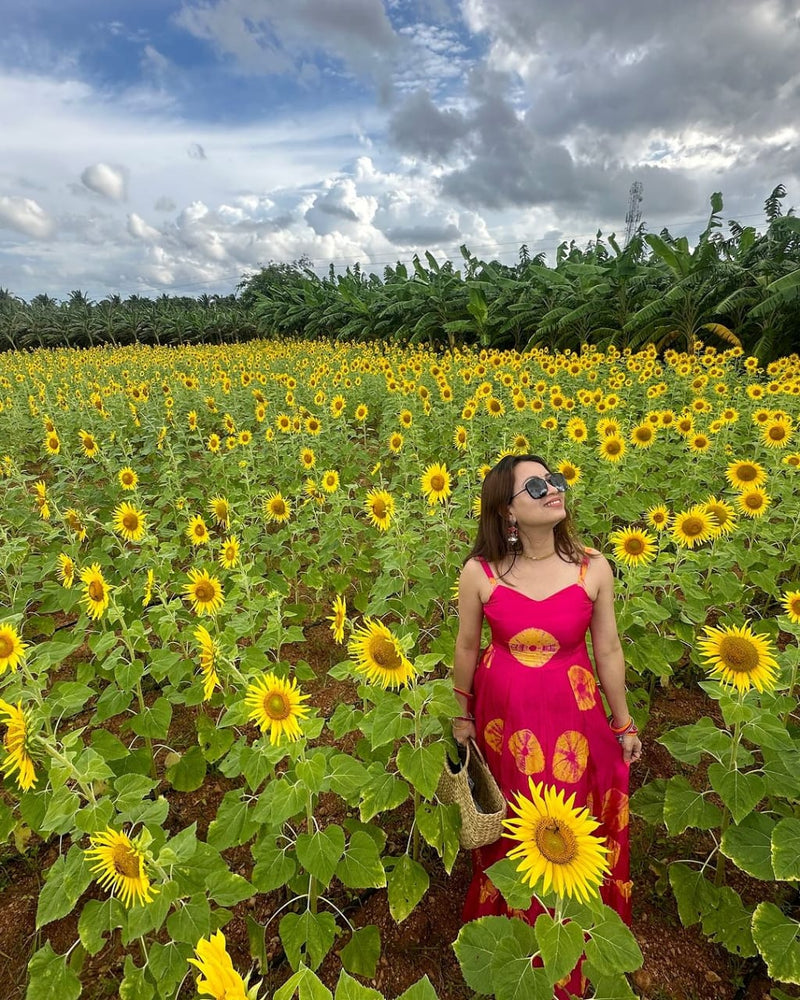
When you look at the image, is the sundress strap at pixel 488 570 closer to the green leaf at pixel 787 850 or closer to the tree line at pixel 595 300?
the green leaf at pixel 787 850

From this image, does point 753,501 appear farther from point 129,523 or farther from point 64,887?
point 129,523

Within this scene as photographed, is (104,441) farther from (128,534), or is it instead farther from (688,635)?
(688,635)

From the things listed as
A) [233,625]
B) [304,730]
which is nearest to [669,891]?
[304,730]

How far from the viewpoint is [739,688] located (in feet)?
6.37

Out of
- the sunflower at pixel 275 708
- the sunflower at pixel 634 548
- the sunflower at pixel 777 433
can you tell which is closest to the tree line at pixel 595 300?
the sunflower at pixel 777 433

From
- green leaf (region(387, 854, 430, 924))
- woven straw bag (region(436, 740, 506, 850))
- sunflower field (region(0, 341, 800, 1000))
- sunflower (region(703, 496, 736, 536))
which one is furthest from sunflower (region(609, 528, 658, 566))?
green leaf (region(387, 854, 430, 924))

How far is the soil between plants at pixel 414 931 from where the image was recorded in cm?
201

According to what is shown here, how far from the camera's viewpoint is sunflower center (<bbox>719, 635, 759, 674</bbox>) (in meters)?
1.94

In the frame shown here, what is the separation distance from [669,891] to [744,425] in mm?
4693

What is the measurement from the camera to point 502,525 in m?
2.13

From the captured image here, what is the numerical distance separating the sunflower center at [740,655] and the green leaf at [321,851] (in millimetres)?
1449

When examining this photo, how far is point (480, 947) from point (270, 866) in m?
0.75

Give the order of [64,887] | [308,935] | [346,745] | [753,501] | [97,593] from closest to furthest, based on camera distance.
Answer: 1. [64,887]
2. [308,935]
3. [97,593]
4. [346,745]
5. [753,501]

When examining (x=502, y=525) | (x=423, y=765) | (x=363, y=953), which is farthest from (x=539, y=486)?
(x=363, y=953)
